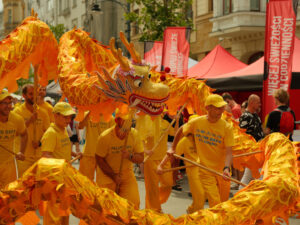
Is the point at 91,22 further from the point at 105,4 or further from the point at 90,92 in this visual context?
the point at 90,92

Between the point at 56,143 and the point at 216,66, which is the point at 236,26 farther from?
the point at 56,143

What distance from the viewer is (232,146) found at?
18.7 feet

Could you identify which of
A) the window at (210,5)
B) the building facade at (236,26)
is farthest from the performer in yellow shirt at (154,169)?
the window at (210,5)

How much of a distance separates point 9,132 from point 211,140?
7.76 feet

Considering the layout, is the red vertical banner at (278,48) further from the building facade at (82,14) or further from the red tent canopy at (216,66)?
the red tent canopy at (216,66)

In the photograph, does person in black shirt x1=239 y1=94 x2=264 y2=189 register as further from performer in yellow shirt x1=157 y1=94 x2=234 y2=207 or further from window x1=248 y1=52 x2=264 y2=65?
window x1=248 y1=52 x2=264 y2=65

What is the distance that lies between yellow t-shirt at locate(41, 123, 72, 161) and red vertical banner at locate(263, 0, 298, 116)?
3962 millimetres

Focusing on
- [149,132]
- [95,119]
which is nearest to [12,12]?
[149,132]

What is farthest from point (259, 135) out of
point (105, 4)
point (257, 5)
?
point (105, 4)

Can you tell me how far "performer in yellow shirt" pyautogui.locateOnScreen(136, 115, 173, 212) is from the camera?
7.09 m

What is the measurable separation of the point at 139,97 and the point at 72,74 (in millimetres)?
681

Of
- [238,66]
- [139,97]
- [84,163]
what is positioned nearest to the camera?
[139,97]

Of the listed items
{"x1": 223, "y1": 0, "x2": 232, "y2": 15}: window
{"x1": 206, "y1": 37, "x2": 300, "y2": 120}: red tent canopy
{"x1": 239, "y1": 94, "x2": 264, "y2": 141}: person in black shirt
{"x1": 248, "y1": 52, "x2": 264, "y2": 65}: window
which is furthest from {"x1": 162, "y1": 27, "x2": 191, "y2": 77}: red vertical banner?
{"x1": 223, "y1": 0, "x2": 232, "y2": 15}: window

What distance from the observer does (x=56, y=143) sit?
6.02 meters
